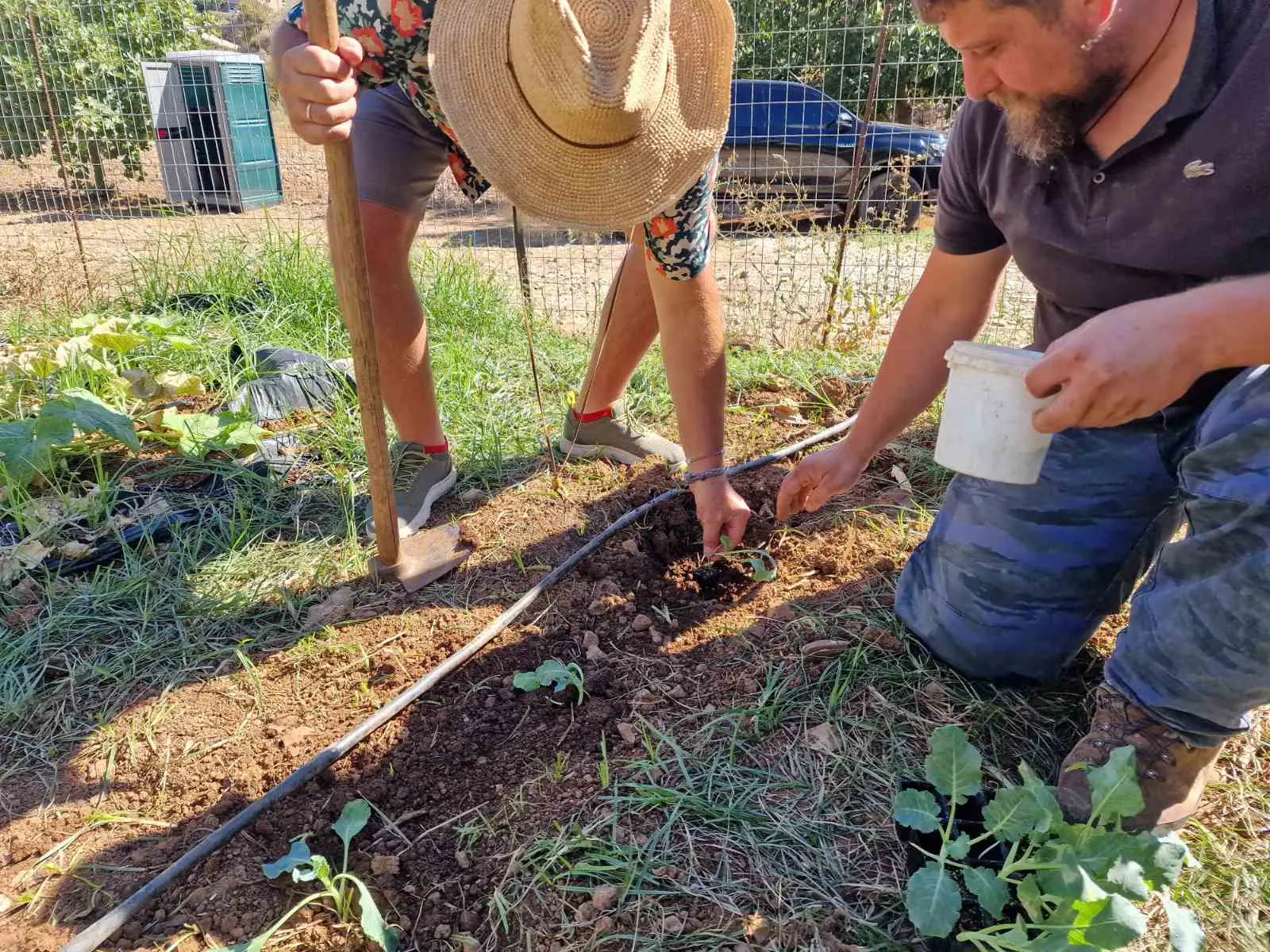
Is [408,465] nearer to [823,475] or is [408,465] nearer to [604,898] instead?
[823,475]

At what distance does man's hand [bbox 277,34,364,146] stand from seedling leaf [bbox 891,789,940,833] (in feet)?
4.67

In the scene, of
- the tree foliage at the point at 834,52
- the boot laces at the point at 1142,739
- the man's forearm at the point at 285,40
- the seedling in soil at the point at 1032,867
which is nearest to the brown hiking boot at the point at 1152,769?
the boot laces at the point at 1142,739

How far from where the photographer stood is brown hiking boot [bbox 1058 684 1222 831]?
4.51ft

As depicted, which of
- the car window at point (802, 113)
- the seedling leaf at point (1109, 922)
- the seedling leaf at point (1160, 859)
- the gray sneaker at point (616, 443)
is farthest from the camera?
the car window at point (802, 113)

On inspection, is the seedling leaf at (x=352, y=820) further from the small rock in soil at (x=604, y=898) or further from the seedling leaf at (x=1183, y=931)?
the seedling leaf at (x=1183, y=931)

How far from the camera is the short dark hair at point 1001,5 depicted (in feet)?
3.97

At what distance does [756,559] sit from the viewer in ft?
6.66

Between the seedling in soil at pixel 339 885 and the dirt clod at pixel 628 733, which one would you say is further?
the dirt clod at pixel 628 733

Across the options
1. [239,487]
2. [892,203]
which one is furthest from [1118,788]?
[892,203]

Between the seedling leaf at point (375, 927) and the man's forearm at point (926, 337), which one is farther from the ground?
the man's forearm at point (926, 337)

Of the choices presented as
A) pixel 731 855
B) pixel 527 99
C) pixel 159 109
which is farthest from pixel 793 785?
pixel 159 109

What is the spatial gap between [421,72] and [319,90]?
1.48 ft

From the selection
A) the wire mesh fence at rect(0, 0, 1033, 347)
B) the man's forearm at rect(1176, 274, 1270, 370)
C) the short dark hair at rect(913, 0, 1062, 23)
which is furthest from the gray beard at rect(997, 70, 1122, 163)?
the wire mesh fence at rect(0, 0, 1033, 347)

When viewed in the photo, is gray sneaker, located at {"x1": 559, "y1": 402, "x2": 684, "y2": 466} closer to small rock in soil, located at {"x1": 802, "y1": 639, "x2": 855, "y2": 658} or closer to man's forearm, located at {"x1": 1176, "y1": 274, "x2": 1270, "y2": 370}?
small rock in soil, located at {"x1": 802, "y1": 639, "x2": 855, "y2": 658}
